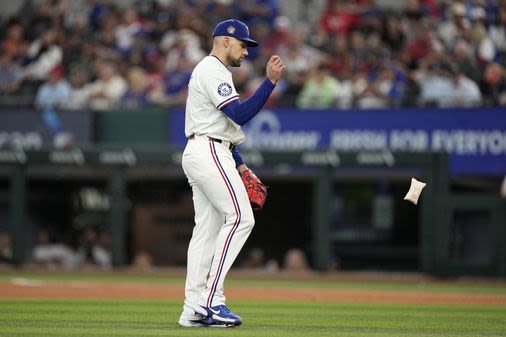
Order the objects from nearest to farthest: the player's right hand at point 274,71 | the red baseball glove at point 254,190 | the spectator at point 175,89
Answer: the player's right hand at point 274,71, the red baseball glove at point 254,190, the spectator at point 175,89

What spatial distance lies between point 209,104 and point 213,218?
2.53 feet

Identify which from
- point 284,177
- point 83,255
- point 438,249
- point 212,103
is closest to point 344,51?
point 284,177

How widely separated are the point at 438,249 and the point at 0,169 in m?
7.20

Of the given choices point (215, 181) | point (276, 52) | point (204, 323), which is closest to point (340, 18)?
point (276, 52)

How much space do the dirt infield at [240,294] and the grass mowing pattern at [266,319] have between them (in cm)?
76

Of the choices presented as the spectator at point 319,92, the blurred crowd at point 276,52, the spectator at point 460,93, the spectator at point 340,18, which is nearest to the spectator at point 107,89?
the blurred crowd at point 276,52

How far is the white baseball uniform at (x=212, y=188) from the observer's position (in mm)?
6902

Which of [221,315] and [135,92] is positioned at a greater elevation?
[135,92]

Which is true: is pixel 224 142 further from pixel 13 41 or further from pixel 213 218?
pixel 13 41

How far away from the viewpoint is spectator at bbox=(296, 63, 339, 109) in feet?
53.3

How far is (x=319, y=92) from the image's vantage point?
53.5 feet

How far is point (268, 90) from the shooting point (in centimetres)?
668

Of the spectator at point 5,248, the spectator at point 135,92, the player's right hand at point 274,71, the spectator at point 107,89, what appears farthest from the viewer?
the spectator at point 107,89

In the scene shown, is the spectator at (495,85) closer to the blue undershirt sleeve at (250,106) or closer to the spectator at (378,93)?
the spectator at (378,93)
